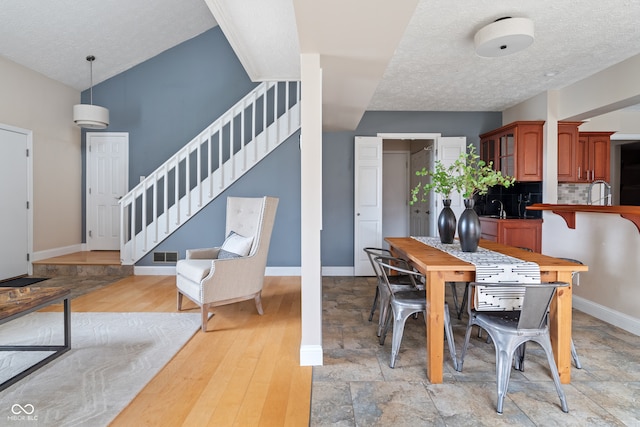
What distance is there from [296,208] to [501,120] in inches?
142

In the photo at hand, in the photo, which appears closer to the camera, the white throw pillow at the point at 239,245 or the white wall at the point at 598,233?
the white wall at the point at 598,233

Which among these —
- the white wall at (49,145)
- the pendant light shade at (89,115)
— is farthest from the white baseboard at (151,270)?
the pendant light shade at (89,115)

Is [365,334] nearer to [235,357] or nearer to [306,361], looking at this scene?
[306,361]

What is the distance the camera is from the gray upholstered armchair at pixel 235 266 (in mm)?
3098

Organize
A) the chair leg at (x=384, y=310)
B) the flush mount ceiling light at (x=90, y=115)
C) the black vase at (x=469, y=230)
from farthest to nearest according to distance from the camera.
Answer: the flush mount ceiling light at (x=90, y=115) < the chair leg at (x=384, y=310) < the black vase at (x=469, y=230)

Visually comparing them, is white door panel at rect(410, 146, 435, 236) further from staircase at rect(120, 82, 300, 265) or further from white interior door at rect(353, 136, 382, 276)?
staircase at rect(120, 82, 300, 265)

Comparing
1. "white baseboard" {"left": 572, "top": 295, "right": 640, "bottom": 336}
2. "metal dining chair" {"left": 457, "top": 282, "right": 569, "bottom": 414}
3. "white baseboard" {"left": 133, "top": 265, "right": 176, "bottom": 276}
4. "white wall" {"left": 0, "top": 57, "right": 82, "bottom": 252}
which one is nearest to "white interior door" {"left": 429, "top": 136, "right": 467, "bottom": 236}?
"white baseboard" {"left": 572, "top": 295, "right": 640, "bottom": 336}

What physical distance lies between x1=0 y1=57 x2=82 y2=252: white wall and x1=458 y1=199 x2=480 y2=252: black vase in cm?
588

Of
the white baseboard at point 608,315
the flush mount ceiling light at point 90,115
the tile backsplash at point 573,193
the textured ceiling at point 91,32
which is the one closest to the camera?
the white baseboard at point 608,315

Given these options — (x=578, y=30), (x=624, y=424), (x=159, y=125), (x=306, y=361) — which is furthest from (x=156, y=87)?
(x=624, y=424)

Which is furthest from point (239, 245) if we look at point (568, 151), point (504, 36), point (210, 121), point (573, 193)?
point (573, 193)

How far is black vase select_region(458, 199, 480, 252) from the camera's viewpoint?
2602 mm

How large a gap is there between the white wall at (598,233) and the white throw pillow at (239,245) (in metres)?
3.48

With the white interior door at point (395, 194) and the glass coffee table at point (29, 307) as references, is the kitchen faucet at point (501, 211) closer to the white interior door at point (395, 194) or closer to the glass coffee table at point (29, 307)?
the white interior door at point (395, 194)
